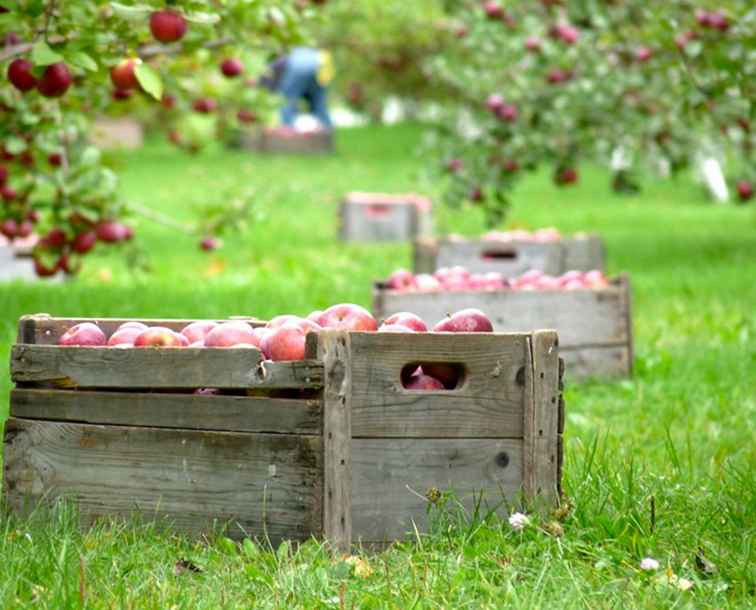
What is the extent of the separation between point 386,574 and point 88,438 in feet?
2.86

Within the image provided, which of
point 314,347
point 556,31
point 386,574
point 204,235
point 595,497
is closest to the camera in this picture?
point 386,574

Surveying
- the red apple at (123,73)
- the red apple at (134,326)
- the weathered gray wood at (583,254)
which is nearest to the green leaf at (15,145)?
the red apple at (123,73)

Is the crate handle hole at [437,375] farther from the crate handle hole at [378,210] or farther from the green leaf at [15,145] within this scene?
the crate handle hole at [378,210]

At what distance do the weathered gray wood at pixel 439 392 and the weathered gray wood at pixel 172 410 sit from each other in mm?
146

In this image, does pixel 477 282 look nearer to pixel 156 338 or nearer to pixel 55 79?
pixel 55 79

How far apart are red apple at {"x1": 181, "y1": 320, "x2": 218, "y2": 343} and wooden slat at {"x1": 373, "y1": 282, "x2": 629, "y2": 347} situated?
2198mm

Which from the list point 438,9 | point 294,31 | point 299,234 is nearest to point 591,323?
point 294,31

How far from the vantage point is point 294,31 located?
674cm

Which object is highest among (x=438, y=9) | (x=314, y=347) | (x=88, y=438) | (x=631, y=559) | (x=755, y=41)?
(x=438, y=9)

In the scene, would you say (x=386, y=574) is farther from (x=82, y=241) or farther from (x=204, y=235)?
(x=204, y=235)

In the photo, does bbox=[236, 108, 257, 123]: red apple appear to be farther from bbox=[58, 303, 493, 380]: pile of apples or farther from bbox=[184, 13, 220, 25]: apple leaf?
bbox=[58, 303, 493, 380]: pile of apples

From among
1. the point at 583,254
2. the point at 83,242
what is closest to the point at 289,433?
the point at 83,242

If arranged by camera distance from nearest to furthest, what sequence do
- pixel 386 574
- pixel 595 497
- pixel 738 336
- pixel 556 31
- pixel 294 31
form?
pixel 386 574 < pixel 595 497 < pixel 294 31 < pixel 738 336 < pixel 556 31

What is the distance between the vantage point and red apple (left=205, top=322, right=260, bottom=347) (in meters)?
3.68
